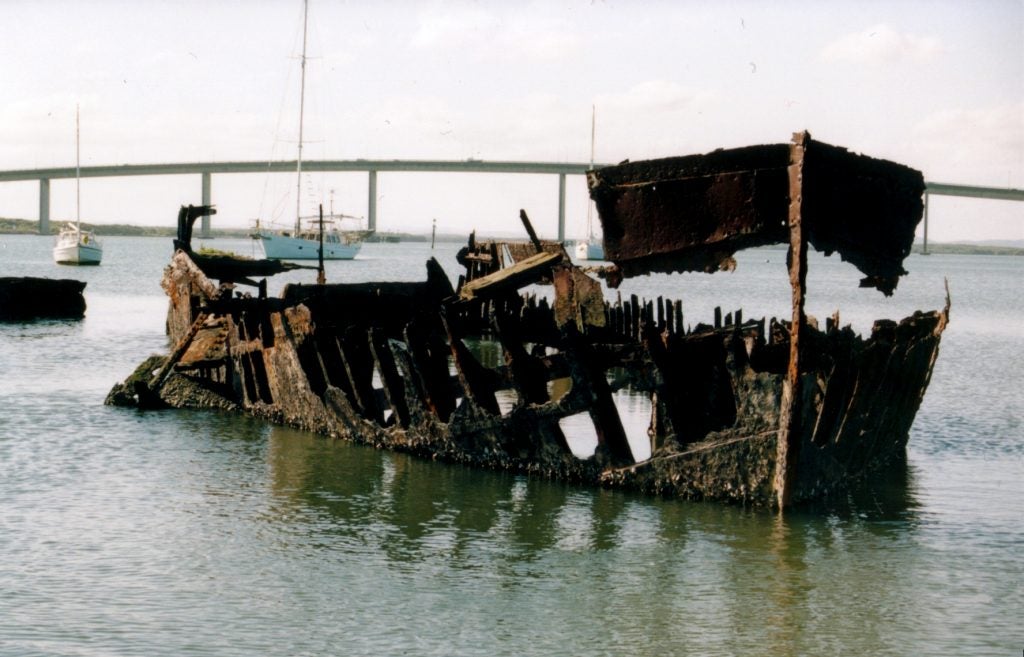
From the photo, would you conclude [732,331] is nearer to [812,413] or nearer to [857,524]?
[812,413]

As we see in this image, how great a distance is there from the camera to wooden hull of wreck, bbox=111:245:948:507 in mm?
9594

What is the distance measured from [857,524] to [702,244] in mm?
2741

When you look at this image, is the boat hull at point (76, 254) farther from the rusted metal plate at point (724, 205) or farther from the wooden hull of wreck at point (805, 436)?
the rusted metal plate at point (724, 205)

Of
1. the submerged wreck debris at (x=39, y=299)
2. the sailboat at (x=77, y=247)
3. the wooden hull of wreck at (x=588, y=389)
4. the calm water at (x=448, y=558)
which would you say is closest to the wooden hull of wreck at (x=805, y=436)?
the wooden hull of wreck at (x=588, y=389)

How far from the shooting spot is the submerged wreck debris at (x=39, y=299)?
1299 inches

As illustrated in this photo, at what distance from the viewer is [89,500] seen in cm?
1064

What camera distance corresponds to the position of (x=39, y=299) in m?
34.1

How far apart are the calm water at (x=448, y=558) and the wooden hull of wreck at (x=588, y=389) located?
0.28 metres

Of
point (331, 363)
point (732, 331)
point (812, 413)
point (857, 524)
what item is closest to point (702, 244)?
point (732, 331)

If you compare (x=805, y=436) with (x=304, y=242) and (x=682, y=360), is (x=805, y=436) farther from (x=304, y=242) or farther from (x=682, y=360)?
(x=304, y=242)

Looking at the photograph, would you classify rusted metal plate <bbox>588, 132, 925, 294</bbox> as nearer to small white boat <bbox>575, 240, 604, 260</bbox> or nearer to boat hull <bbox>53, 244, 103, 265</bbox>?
boat hull <bbox>53, 244, 103, 265</bbox>

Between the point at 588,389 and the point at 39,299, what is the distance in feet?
90.2

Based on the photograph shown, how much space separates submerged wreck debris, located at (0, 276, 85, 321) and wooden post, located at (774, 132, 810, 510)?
2798cm

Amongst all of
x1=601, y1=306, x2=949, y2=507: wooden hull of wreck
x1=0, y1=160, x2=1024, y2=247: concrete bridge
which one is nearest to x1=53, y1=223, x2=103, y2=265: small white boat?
x1=0, y1=160, x2=1024, y2=247: concrete bridge
